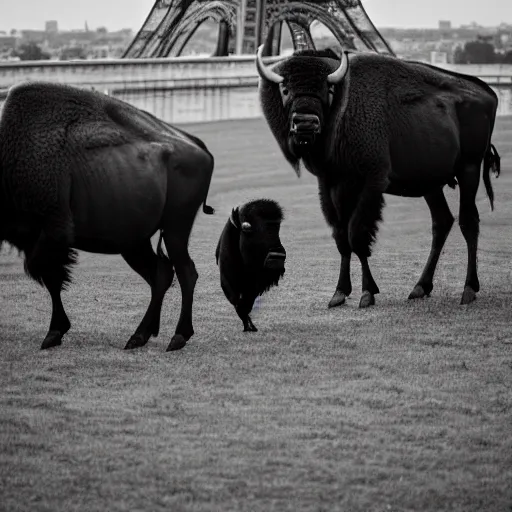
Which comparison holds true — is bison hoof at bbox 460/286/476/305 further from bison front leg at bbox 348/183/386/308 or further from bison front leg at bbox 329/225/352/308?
bison front leg at bbox 329/225/352/308

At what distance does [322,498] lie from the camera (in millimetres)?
6148

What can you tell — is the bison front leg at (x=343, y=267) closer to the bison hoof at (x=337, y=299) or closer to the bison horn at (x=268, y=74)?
the bison hoof at (x=337, y=299)

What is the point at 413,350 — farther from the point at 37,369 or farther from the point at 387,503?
the point at 387,503

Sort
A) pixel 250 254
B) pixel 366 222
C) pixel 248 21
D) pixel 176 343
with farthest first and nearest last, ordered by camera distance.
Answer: pixel 248 21 → pixel 366 222 → pixel 250 254 → pixel 176 343

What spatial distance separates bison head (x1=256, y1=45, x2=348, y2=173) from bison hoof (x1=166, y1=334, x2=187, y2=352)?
185cm

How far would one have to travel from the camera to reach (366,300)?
1087cm

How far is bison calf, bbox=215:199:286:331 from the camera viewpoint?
31.4ft

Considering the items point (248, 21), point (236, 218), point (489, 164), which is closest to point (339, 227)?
point (236, 218)

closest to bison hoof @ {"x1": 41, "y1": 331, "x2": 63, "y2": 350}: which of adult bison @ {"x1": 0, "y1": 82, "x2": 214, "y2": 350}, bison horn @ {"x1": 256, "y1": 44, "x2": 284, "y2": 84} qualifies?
adult bison @ {"x1": 0, "y1": 82, "x2": 214, "y2": 350}

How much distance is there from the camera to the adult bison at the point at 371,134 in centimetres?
1048

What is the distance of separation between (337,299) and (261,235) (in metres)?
1.55

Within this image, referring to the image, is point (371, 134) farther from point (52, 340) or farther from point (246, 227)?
point (52, 340)

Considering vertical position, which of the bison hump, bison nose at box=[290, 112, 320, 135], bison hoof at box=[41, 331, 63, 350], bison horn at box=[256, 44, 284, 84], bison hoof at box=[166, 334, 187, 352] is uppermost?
bison horn at box=[256, 44, 284, 84]

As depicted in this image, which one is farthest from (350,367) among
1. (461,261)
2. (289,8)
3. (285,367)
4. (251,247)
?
(289,8)
